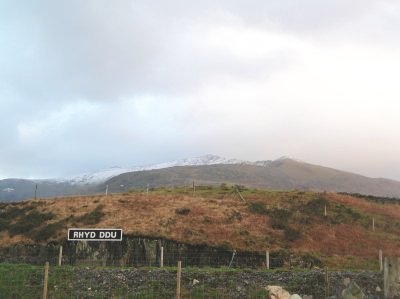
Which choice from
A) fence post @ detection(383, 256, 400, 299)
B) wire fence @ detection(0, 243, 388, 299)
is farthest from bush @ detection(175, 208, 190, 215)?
fence post @ detection(383, 256, 400, 299)

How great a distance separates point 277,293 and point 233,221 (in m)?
27.9

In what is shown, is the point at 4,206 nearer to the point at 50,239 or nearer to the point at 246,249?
the point at 50,239

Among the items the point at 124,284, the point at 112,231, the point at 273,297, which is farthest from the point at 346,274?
the point at 112,231

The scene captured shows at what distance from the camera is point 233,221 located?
161 ft

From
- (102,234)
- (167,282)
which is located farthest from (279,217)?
(167,282)

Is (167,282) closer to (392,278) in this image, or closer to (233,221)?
(392,278)

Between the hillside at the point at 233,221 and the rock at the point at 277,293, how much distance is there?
20.7m

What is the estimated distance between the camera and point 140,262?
4206cm

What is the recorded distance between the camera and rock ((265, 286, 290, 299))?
68.9 feet

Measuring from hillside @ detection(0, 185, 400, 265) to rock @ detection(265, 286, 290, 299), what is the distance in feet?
67.9

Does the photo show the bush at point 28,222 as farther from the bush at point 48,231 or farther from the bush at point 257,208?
the bush at point 257,208

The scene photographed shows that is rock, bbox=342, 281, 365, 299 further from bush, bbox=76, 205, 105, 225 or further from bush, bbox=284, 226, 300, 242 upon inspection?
bush, bbox=76, 205, 105, 225

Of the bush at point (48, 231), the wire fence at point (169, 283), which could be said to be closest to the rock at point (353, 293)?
the wire fence at point (169, 283)

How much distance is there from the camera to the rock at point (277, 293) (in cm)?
2102
